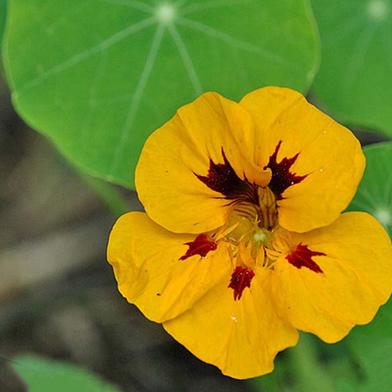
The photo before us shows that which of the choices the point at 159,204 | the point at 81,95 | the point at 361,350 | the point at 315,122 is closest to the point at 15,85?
the point at 81,95

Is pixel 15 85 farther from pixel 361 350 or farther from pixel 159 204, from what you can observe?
pixel 361 350

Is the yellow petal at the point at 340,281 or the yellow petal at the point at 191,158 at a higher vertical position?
the yellow petal at the point at 191,158

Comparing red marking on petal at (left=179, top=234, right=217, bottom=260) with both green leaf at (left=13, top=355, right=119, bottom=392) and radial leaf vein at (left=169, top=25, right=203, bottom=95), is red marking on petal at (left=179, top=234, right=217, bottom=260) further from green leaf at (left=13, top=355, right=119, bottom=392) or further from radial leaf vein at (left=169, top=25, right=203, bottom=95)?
green leaf at (left=13, top=355, right=119, bottom=392)

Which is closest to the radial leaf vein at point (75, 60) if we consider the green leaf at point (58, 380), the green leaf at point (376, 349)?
the green leaf at point (58, 380)

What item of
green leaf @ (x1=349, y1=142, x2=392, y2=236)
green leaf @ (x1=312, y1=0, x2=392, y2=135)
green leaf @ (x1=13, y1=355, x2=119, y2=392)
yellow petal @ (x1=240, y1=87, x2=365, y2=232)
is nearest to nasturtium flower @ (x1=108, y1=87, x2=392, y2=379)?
yellow petal @ (x1=240, y1=87, x2=365, y2=232)

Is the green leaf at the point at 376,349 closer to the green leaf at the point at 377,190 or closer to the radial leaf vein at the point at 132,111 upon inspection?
the green leaf at the point at 377,190

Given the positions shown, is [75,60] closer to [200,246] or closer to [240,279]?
[200,246]

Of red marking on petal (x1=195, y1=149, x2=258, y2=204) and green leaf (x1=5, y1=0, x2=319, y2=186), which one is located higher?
green leaf (x1=5, y1=0, x2=319, y2=186)

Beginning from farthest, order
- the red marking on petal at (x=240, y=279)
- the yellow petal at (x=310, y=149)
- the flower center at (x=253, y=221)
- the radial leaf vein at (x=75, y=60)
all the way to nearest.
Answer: the radial leaf vein at (x=75, y=60)
the flower center at (x=253, y=221)
the red marking on petal at (x=240, y=279)
the yellow petal at (x=310, y=149)
